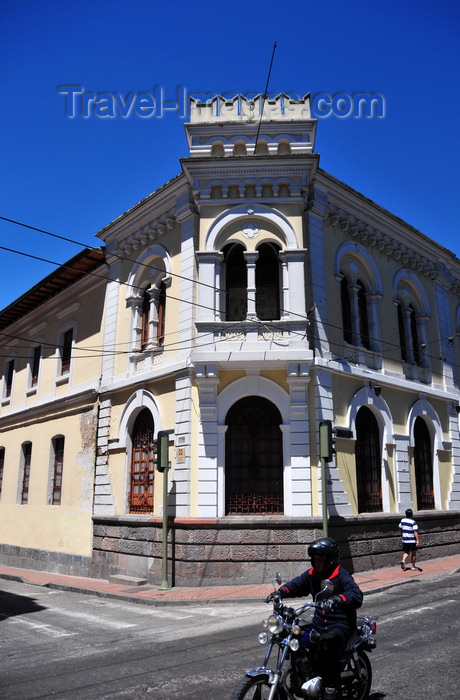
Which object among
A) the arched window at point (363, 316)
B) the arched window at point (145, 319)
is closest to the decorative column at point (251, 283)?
the arched window at point (145, 319)

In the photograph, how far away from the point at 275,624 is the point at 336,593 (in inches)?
27.0

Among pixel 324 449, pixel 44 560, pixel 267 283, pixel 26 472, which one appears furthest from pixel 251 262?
pixel 26 472

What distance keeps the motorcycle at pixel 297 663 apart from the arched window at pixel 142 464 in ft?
33.6

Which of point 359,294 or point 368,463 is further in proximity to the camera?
point 359,294

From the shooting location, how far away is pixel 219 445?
521 inches

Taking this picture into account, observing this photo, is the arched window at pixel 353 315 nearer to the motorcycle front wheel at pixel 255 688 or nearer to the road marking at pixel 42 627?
the road marking at pixel 42 627

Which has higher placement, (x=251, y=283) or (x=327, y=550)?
(x=251, y=283)

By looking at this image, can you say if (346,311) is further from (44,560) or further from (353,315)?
(44,560)

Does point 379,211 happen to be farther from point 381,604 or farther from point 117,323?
point 381,604

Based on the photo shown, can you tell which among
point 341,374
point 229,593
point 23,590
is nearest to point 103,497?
point 23,590

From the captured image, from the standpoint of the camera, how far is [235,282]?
14867mm

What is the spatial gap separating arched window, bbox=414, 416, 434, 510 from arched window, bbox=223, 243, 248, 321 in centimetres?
704

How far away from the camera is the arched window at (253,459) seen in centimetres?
1315

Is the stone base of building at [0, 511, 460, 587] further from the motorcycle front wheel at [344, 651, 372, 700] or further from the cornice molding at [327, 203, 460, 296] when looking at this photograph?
the cornice molding at [327, 203, 460, 296]
